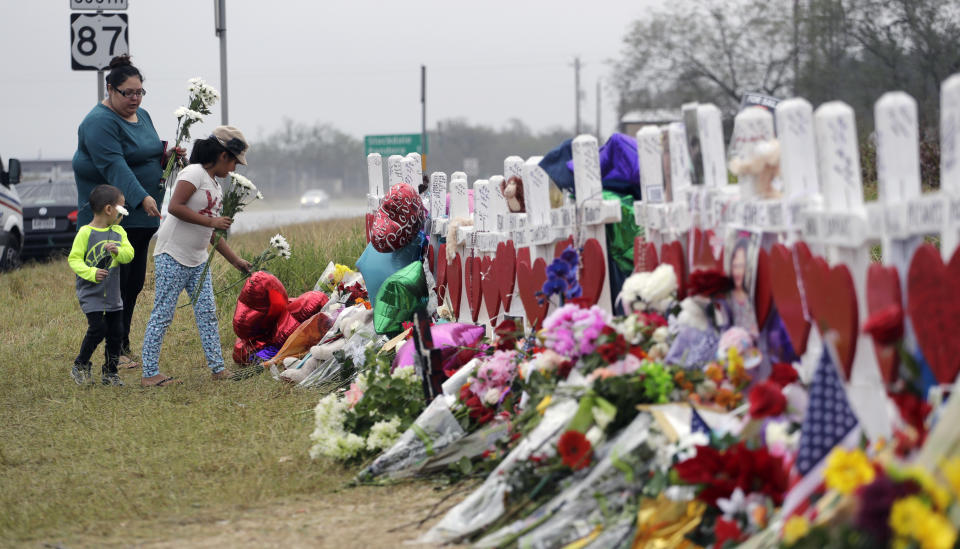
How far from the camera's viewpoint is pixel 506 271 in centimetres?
542

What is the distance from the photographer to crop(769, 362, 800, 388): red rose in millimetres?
3205

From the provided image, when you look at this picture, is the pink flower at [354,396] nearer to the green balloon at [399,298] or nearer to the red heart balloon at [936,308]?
the green balloon at [399,298]

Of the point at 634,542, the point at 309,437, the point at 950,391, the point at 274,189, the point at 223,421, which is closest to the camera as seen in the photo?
the point at 950,391

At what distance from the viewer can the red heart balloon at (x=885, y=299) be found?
2801mm

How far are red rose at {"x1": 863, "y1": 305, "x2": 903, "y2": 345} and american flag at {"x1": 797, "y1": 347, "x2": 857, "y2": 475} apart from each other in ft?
0.52

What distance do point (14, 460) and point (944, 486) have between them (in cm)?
431

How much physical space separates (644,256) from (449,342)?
1.42 meters

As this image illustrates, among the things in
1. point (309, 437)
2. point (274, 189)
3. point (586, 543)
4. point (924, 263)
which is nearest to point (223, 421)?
point (309, 437)

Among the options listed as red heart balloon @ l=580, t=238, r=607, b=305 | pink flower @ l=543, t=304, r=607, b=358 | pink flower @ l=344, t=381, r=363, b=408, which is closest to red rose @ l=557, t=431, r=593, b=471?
pink flower @ l=543, t=304, r=607, b=358

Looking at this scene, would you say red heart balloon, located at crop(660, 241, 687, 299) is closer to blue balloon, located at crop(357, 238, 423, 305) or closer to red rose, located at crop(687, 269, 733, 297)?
red rose, located at crop(687, 269, 733, 297)

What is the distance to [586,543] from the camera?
10.5ft

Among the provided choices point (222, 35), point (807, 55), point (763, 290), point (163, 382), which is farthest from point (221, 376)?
A: point (807, 55)

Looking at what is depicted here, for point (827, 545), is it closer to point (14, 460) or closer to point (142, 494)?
point (142, 494)

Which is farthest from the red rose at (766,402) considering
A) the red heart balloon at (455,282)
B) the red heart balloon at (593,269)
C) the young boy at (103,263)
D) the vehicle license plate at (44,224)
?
the vehicle license plate at (44,224)
